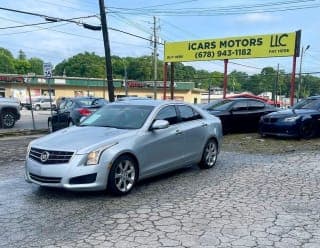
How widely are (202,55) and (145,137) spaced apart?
17.4 metres

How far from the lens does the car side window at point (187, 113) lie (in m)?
8.39

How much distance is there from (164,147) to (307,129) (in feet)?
24.5

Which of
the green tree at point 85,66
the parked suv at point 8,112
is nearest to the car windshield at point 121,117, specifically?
the parked suv at point 8,112

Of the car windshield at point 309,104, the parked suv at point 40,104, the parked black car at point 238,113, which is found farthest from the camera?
the parked suv at point 40,104

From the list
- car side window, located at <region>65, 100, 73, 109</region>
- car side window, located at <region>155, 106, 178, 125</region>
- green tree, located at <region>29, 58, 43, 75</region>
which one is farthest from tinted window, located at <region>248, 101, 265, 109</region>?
green tree, located at <region>29, 58, 43, 75</region>

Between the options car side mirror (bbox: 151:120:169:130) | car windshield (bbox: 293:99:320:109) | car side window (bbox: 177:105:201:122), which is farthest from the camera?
car windshield (bbox: 293:99:320:109)

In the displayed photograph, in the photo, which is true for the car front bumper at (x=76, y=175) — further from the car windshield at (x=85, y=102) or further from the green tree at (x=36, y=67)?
the green tree at (x=36, y=67)

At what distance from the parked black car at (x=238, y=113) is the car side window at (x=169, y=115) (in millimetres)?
6696

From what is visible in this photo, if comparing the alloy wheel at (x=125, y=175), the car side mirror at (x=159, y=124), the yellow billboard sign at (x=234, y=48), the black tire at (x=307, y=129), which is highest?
the yellow billboard sign at (x=234, y=48)

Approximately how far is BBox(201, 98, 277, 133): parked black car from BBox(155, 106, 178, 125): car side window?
22.0 feet

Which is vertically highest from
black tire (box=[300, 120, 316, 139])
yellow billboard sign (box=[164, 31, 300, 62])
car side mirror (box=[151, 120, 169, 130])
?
yellow billboard sign (box=[164, 31, 300, 62])

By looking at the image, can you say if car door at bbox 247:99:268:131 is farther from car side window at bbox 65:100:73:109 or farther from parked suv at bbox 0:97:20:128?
parked suv at bbox 0:97:20:128

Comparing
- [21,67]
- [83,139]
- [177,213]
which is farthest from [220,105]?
[21,67]

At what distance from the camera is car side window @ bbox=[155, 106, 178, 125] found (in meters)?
7.75
